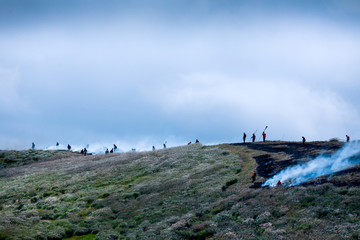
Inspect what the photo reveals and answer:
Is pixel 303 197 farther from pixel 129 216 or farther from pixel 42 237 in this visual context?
pixel 42 237

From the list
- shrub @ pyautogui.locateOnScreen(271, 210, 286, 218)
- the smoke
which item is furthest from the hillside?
the smoke

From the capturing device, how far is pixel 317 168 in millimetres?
36531

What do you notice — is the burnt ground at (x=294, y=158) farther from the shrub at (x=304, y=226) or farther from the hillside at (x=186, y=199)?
the shrub at (x=304, y=226)

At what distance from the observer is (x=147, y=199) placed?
40219 mm

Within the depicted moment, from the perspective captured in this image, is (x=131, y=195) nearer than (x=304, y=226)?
No

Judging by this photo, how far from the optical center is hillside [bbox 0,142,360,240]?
Result: 24562 mm

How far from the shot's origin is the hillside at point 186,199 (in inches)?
967

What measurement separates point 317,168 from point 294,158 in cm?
701

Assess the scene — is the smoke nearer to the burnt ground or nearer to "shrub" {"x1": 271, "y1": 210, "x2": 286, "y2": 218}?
the burnt ground

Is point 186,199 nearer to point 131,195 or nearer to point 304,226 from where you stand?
point 131,195

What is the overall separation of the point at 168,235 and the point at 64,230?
11653mm

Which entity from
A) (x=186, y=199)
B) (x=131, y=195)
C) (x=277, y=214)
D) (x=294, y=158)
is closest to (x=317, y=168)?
(x=294, y=158)

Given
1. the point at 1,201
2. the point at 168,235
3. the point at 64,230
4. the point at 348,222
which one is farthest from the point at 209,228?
the point at 1,201

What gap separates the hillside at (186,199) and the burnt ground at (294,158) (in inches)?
5.7
